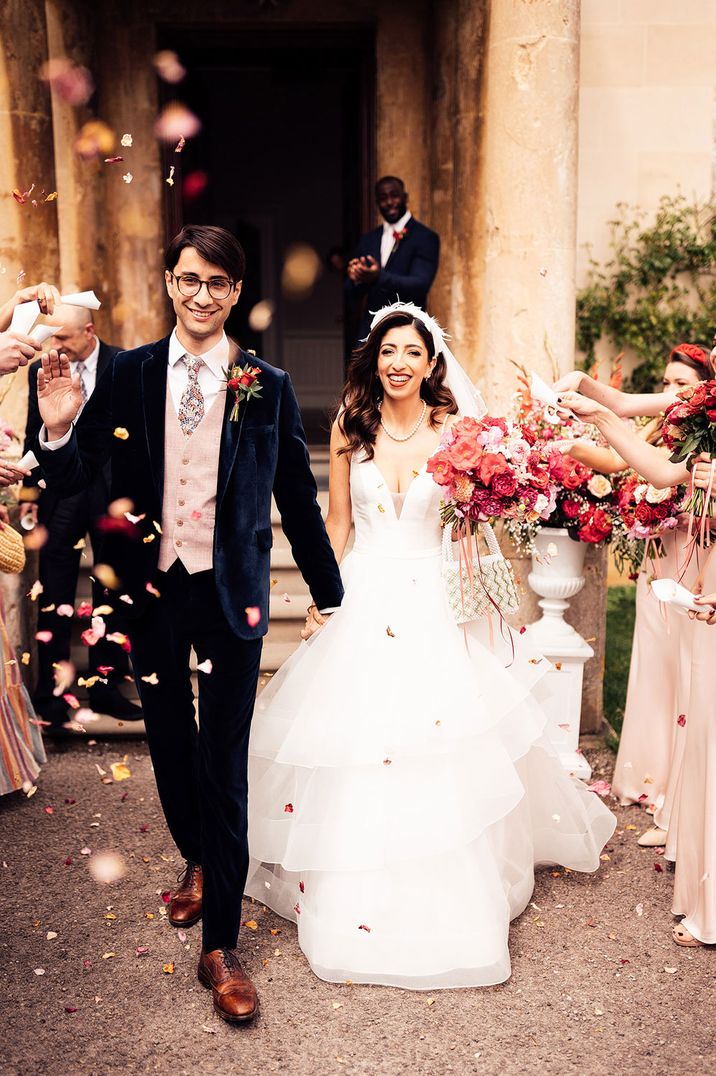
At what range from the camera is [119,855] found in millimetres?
4289

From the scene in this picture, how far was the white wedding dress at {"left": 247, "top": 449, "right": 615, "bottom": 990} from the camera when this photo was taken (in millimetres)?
3455

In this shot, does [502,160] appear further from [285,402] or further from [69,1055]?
[69,1055]

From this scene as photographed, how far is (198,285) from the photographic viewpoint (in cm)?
309

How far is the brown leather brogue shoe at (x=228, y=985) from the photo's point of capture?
318 centimetres

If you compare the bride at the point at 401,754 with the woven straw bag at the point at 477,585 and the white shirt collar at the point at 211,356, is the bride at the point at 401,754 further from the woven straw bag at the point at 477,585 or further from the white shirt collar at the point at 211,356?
the white shirt collar at the point at 211,356

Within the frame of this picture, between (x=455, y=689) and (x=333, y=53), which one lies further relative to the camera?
(x=333, y=53)

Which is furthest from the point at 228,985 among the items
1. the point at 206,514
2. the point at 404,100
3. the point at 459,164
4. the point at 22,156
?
the point at 404,100

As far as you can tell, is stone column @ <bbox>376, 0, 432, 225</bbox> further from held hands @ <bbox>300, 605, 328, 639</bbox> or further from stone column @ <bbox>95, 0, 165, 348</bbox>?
held hands @ <bbox>300, 605, 328, 639</bbox>

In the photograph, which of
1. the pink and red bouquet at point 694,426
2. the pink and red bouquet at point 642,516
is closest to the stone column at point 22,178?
the pink and red bouquet at point 642,516

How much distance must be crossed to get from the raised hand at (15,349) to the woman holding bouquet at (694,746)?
174 cm

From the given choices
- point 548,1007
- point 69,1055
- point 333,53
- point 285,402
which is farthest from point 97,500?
point 333,53

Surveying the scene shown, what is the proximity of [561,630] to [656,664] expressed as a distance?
0.62m

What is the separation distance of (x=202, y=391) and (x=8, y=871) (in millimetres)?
2204

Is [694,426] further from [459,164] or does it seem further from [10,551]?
[459,164]
